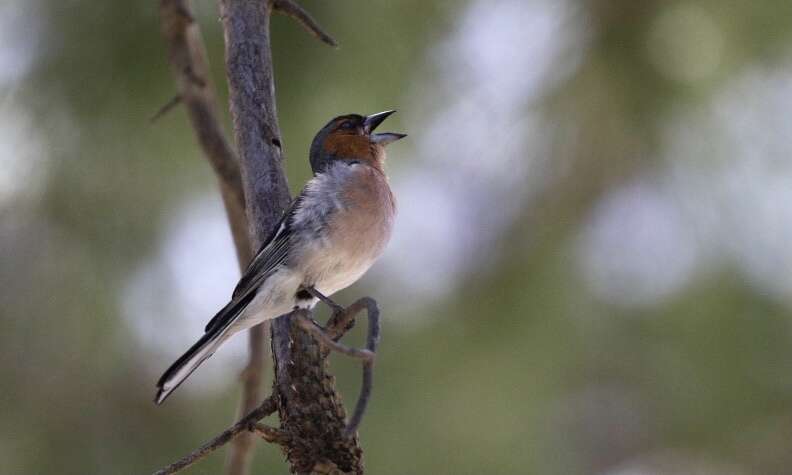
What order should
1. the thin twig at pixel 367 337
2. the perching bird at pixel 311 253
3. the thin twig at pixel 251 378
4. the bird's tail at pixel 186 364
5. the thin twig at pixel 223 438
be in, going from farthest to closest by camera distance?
the thin twig at pixel 251 378 < the perching bird at pixel 311 253 < the bird's tail at pixel 186 364 < the thin twig at pixel 223 438 < the thin twig at pixel 367 337

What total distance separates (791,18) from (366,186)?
2.67 m

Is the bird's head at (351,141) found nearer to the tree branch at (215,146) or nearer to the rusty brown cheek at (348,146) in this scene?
the rusty brown cheek at (348,146)

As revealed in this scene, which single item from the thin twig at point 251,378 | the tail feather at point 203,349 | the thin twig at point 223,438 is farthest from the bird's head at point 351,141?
the thin twig at point 223,438

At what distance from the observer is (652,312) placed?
5.66m

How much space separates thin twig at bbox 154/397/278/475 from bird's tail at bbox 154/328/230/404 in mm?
445

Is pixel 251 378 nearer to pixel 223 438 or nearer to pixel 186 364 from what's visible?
pixel 186 364

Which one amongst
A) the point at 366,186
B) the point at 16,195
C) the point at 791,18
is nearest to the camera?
the point at 366,186

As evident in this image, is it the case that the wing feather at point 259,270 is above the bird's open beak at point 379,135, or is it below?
below

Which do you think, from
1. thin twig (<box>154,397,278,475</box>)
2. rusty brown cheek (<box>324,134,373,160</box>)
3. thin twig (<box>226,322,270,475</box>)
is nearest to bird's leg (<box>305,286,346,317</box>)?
thin twig (<box>154,397,278,475</box>)

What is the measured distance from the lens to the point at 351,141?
15.5ft

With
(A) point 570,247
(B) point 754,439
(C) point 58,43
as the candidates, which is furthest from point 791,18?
(C) point 58,43

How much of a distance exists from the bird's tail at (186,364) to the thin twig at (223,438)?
1.46ft

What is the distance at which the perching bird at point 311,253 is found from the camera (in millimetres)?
3469

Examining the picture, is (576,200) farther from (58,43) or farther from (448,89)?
(58,43)
